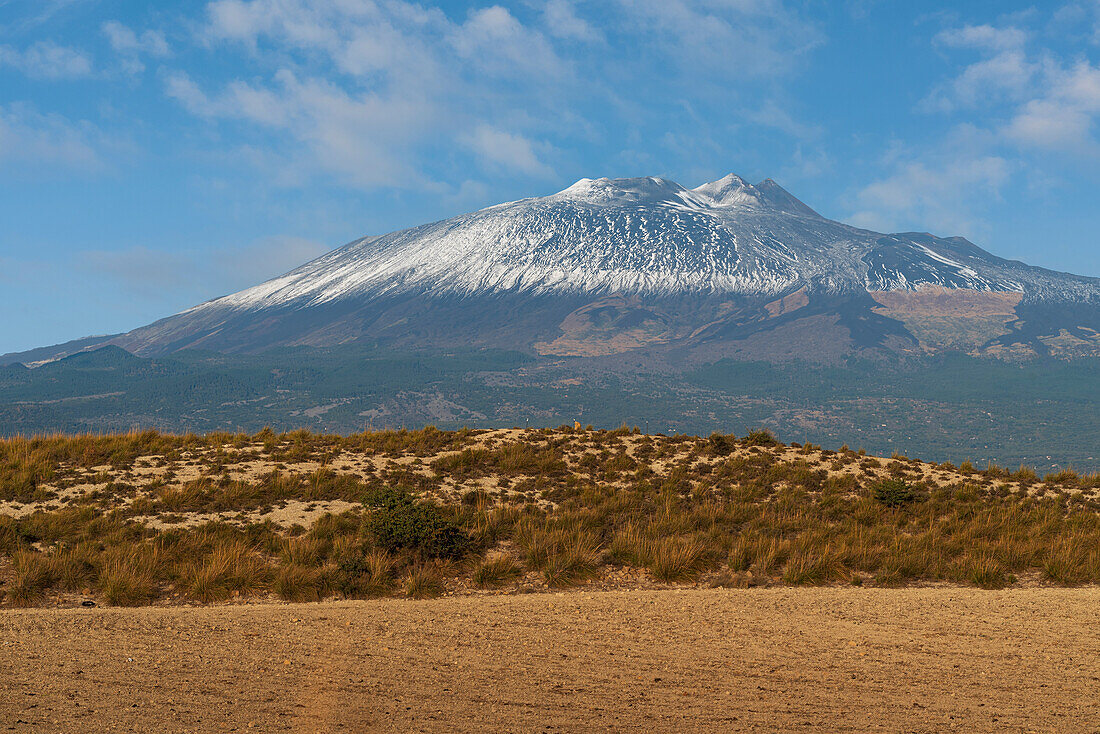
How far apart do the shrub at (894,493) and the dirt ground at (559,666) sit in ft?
22.2

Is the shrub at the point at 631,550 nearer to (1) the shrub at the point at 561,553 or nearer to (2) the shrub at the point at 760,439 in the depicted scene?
(1) the shrub at the point at 561,553

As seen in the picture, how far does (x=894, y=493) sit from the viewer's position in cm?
1920

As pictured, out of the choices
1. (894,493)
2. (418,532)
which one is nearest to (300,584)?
(418,532)

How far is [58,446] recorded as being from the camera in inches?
847

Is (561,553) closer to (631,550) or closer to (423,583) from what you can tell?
(631,550)

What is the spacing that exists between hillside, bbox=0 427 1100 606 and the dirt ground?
1.41 metres

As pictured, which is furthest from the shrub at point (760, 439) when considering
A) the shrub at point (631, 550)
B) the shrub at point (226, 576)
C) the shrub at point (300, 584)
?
the shrub at point (226, 576)

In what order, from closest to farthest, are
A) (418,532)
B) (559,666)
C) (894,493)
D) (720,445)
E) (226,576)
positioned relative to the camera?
1. (559,666)
2. (226,576)
3. (418,532)
4. (894,493)
5. (720,445)

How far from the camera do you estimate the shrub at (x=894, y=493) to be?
19.0 meters

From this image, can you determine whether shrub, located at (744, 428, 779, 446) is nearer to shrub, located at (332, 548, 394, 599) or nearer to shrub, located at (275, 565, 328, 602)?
shrub, located at (332, 548, 394, 599)

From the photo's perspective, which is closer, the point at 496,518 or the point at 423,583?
the point at 423,583

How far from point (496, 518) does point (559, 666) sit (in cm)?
737

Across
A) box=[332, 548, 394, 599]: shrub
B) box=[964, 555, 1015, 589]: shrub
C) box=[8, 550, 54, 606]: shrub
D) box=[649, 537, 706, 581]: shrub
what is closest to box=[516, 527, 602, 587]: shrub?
box=[649, 537, 706, 581]: shrub

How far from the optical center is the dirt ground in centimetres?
790
